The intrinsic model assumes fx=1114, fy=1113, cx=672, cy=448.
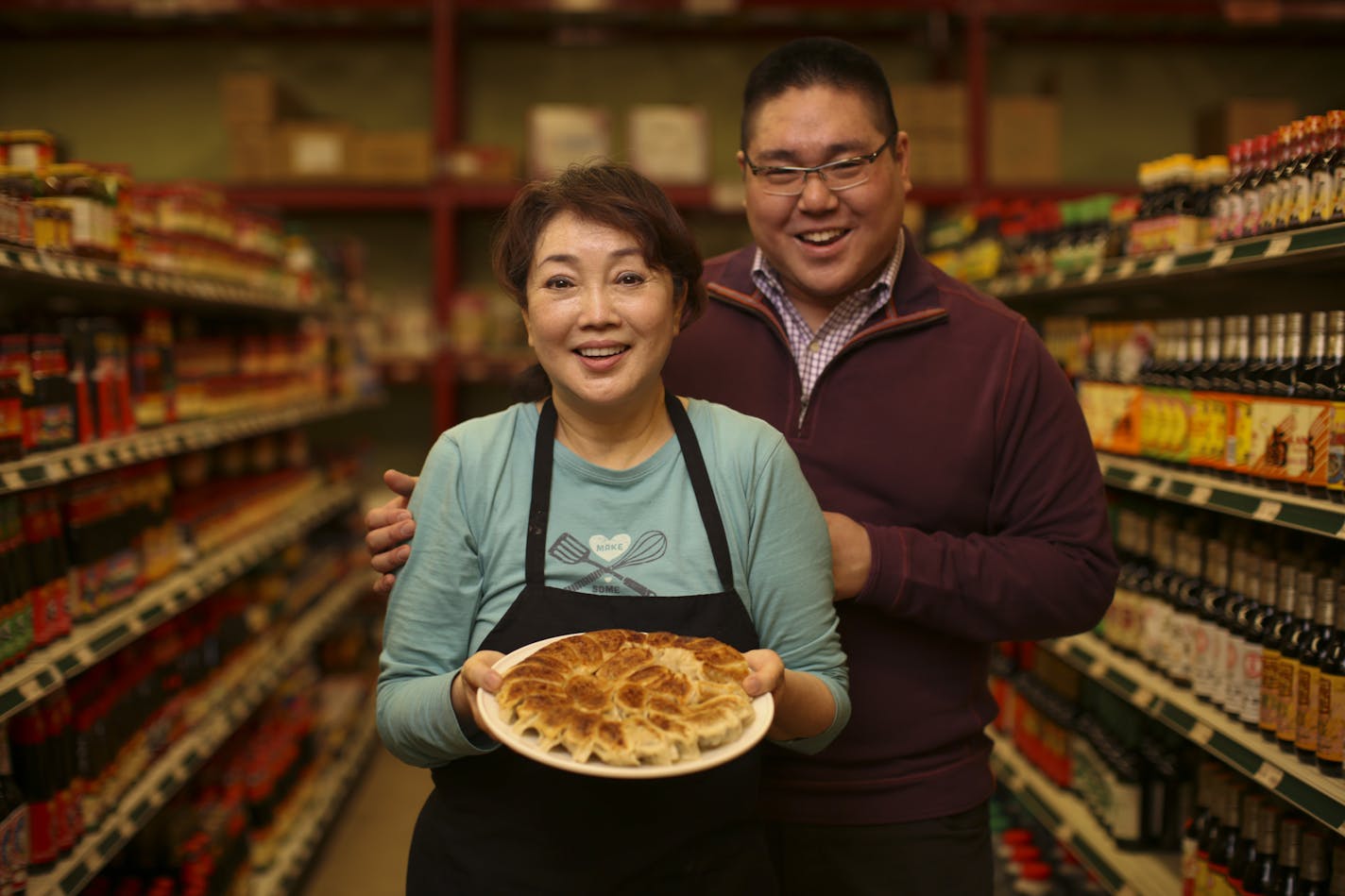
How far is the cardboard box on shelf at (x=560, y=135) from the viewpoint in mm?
5387

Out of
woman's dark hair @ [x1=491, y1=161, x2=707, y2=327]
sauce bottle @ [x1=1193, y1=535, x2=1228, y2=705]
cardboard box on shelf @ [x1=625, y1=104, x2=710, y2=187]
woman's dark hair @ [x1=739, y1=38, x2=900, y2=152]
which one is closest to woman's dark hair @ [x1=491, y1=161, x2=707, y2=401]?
woman's dark hair @ [x1=491, y1=161, x2=707, y2=327]

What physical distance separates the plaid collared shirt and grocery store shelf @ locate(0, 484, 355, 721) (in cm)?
158

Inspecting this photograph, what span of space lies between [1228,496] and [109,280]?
258 cm

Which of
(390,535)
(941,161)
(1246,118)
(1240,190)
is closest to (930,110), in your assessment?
(941,161)

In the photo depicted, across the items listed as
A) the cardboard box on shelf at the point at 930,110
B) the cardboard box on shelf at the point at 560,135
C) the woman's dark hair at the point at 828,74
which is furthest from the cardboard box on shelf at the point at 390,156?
the woman's dark hair at the point at 828,74

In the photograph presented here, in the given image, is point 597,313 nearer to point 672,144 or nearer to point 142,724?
point 142,724

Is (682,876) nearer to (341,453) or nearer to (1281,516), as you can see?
(1281,516)

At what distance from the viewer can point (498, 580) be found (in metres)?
1.49

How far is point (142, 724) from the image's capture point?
9.57 ft

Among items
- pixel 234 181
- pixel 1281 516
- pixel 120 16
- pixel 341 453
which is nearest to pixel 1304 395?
pixel 1281 516

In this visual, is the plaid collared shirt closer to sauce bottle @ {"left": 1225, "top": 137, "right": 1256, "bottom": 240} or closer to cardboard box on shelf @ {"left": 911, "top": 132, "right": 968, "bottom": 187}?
sauce bottle @ {"left": 1225, "top": 137, "right": 1256, "bottom": 240}

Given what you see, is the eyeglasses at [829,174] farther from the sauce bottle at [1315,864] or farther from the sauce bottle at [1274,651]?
the sauce bottle at [1315,864]

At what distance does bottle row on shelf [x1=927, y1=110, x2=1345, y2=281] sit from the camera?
2178mm

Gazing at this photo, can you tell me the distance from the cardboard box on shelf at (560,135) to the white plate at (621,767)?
439cm
